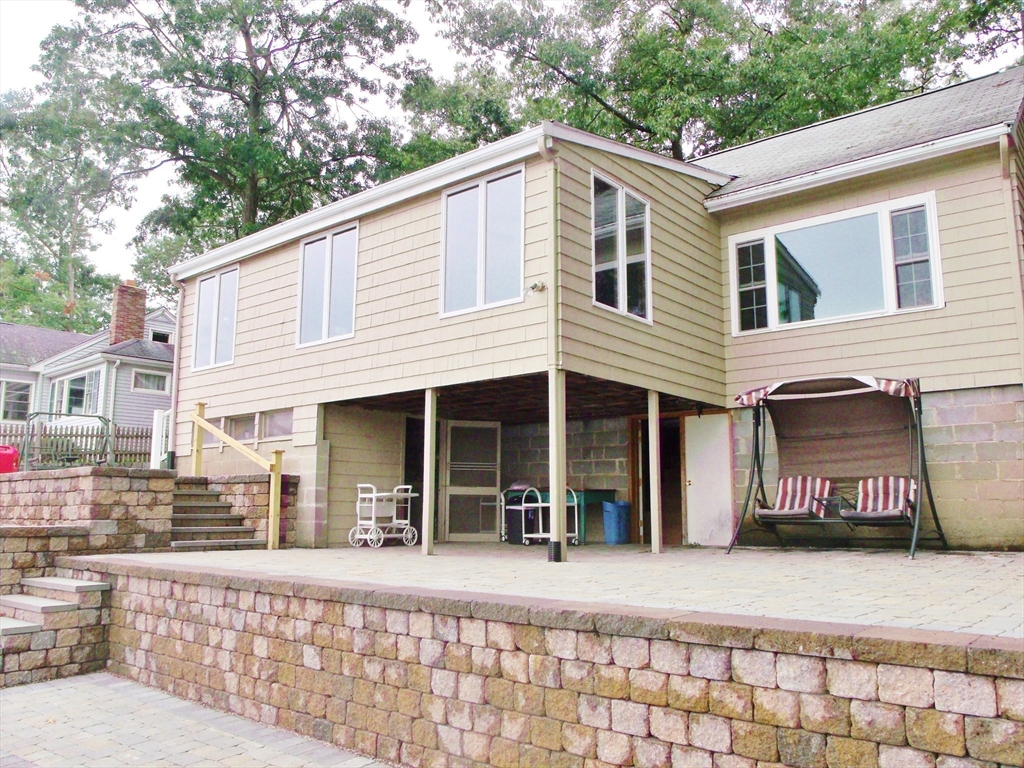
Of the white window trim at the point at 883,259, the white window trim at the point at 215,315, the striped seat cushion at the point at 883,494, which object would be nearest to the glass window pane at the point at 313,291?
the white window trim at the point at 215,315

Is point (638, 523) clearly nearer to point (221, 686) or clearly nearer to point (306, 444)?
point (306, 444)

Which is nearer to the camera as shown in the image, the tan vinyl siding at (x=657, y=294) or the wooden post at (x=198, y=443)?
the tan vinyl siding at (x=657, y=294)

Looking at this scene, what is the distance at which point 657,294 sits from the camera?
885 centimetres

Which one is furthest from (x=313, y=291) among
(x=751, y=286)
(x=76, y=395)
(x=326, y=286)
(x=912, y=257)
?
(x=76, y=395)

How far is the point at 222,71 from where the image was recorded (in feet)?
68.2

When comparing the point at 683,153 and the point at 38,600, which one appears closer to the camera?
the point at 38,600

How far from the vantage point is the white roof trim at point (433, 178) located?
25.7ft

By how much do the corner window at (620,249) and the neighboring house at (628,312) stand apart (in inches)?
1.2

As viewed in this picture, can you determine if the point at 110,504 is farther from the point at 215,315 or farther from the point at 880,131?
the point at 880,131

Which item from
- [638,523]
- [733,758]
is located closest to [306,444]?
[638,523]

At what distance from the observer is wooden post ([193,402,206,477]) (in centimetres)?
1098

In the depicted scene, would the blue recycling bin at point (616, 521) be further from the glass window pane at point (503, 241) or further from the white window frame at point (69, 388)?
the white window frame at point (69, 388)

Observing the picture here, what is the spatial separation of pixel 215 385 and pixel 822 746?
1026cm

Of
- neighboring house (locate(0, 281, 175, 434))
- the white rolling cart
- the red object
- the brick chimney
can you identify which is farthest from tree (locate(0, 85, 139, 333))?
the white rolling cart
